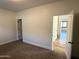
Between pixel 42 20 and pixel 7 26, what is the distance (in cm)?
287

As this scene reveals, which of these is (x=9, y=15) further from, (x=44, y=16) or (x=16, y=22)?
(x=44, y=16)

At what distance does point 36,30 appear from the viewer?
15.1ft

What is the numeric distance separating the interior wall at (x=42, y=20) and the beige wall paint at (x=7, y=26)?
0.86 metres

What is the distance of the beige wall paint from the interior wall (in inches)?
33.7

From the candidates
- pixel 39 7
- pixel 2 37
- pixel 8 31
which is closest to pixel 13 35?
pixel 8 31

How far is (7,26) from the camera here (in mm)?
5188

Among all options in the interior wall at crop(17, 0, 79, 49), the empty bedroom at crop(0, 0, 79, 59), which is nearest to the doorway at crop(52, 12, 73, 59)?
the empty bedroom at crop(0, 0, 79, 59)

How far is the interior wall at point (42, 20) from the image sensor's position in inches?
133

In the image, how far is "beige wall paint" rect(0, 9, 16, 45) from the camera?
482cm

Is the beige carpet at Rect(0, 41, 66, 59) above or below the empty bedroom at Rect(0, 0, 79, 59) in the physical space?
below

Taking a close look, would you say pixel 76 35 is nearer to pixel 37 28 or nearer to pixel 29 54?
pixel 37 28

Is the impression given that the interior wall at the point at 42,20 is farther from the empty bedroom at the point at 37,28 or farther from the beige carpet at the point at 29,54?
the beige carpet at the point at 29,54

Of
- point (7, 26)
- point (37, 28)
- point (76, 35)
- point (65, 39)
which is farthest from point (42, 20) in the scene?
point (65, 39)

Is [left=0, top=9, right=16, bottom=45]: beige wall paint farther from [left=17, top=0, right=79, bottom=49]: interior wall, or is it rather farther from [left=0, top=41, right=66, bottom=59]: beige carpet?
[left=0, top=41, right=66, bottom=59]: beige carpet
